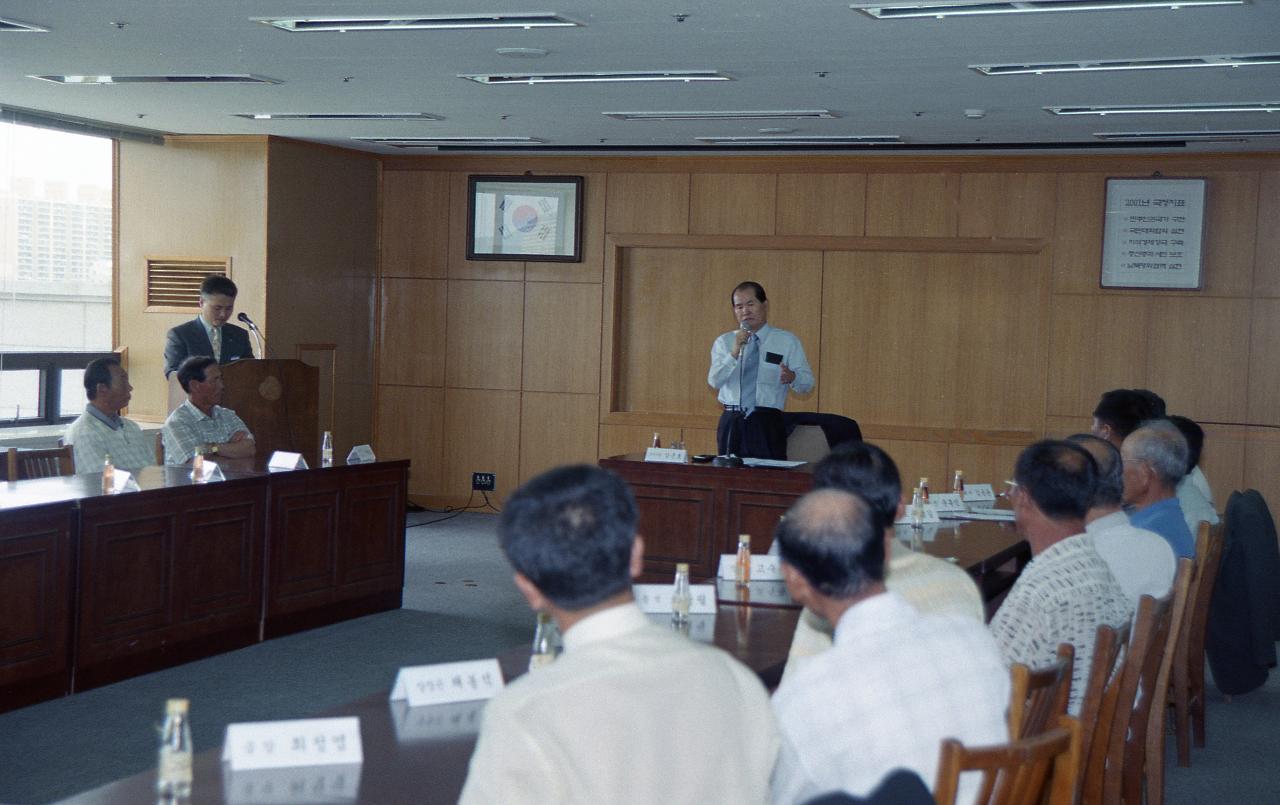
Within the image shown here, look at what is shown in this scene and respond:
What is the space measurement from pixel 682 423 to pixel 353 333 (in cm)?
276

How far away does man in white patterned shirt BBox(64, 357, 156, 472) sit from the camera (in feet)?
20.3

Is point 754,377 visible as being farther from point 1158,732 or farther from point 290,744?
point 290,744

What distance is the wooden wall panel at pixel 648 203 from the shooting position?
→ 10.3m

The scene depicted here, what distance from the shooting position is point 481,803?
1.65 meters

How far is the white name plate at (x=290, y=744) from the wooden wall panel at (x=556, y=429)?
8232 mm

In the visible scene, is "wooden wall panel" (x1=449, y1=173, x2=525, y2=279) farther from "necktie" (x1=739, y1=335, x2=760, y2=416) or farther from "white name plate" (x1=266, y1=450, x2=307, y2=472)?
"white name plate" (x1=266, y1=450, x2=307, y2=472)

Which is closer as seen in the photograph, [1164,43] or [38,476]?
[1164,43]

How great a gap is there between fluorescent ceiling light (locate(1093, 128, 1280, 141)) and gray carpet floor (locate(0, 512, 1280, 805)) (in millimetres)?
3512

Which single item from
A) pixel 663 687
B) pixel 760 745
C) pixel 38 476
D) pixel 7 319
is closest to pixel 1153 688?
pixel 760 745

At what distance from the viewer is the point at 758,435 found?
7398 millimetres

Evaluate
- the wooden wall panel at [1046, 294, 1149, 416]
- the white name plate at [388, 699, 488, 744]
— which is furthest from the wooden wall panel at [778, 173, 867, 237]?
the white name plate at [388, 699, 488, 744]

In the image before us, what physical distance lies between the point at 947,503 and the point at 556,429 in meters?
5.01

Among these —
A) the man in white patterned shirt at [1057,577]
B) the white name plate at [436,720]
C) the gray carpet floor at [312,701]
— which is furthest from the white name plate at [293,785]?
the gray carpet floor at [312,701]

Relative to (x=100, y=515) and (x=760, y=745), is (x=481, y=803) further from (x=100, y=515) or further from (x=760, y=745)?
(x=100, y=515)
